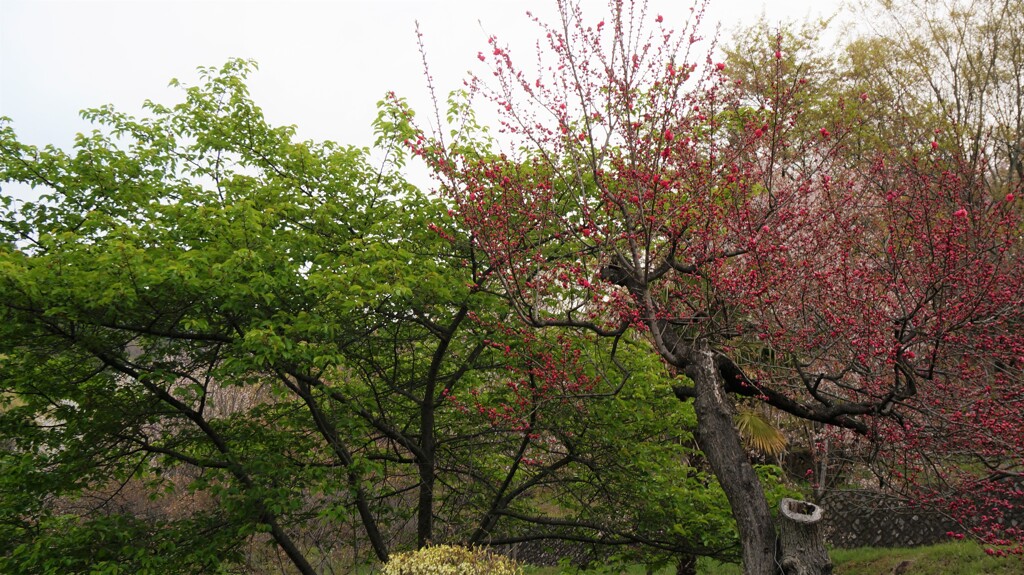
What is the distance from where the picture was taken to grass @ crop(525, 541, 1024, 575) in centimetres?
1217

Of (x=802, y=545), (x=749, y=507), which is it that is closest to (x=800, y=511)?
(x=802, y=545)

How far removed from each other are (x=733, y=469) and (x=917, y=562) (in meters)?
9.46

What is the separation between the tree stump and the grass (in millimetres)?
3456

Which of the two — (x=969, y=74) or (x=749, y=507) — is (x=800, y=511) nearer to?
(x=749, y=507)

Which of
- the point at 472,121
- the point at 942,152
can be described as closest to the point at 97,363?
the point at 472,121

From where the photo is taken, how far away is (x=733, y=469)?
736cm

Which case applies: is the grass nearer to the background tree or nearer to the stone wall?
the stone wall

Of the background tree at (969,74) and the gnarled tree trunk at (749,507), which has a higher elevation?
the background tree at (969,74)

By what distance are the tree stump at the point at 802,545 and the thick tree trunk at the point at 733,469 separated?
8.7 inches

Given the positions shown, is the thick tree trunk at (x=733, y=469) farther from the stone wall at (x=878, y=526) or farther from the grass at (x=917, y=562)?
the stone wall at (x=878, y=526)

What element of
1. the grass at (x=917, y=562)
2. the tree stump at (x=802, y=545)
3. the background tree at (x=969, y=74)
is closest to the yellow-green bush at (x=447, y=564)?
the grass at (x=917, y=562)

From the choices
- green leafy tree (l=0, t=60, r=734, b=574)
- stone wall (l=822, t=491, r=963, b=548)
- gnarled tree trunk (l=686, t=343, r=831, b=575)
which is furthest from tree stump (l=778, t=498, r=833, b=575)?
stone wall (l=822, t=491, r=963, b=548)

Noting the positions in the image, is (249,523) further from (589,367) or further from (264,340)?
(589,367)

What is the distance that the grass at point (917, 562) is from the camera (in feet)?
39.9
